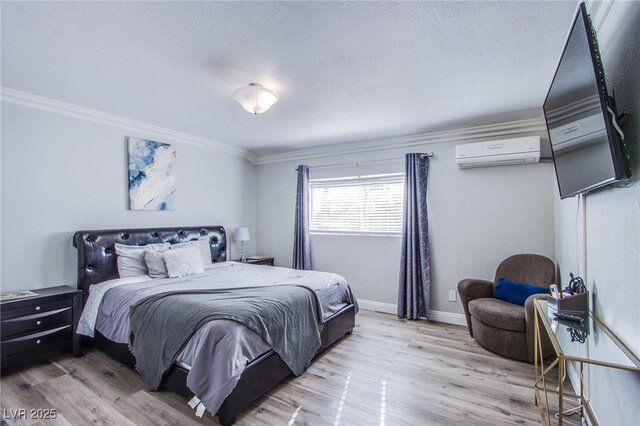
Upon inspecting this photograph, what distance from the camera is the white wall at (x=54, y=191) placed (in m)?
2.64

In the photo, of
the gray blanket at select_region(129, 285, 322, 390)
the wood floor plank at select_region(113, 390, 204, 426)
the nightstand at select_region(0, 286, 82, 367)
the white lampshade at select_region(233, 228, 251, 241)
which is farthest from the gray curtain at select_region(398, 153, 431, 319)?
the nightstand at select_region(0, 286, 82, 367)

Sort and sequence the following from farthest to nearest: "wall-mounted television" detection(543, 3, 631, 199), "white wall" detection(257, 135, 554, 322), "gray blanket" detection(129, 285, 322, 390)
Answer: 1. "white wall" detection(257, 135, 554, 322)
2. "gray blanket" detection(129, 285, 322, 390)
3. "wall-mounted television" detection(543, 3, 631, 199)

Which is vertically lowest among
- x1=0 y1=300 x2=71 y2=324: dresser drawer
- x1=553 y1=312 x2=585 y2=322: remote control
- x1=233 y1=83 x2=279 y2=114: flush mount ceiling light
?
x1=0 y1=300 x2=71 y2=324: dresser drawer

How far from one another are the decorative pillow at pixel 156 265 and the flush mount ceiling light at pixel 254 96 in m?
1.92

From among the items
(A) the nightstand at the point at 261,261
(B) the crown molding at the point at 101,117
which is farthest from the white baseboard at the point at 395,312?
(B) the crown molding at the point at 101,117

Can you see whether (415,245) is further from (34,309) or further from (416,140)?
(34,309)

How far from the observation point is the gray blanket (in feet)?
6.56

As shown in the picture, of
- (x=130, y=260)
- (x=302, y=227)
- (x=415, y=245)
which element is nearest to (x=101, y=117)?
(x=130, y=260)

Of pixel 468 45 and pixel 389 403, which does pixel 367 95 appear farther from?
pixel 389 403

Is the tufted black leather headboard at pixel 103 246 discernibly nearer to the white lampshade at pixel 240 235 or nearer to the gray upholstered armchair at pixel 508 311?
the white lampshade at pixel 240 235

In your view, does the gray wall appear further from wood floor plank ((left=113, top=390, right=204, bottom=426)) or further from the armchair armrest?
wood floor plank ((left=113, top=390, right=204, bottom=426))

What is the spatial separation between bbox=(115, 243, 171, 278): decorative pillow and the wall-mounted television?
3.81 metres

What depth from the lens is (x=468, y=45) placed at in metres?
1.92

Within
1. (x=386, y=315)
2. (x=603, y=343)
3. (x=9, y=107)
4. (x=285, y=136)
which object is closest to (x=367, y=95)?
(x=285, y=136)
